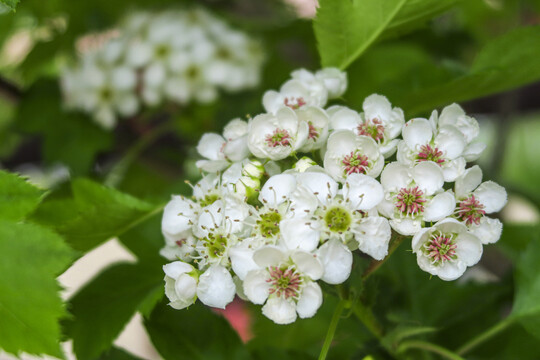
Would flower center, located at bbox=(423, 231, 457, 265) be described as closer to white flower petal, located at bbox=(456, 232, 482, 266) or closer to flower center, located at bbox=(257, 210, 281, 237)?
white flower petal, located at bbox=(456, 232, 482, 266)

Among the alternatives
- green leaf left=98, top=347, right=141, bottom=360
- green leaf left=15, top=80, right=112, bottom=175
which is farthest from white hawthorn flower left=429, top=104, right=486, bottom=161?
green leaf left=15, top=80, right=112, bottom=175

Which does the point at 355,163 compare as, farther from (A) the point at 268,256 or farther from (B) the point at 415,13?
(B) the point at 415,13

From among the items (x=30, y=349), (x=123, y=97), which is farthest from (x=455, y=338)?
(x=123, y=97)

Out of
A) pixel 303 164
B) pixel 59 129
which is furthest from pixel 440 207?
pixel 59 129

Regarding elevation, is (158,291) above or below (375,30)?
below

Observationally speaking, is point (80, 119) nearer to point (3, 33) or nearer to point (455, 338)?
point (3, 33)

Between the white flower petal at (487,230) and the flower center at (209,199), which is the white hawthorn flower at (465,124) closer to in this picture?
the white flower petal at (487,230)

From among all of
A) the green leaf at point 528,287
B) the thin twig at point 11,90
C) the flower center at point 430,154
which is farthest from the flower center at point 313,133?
the thin twig at point 11,90
